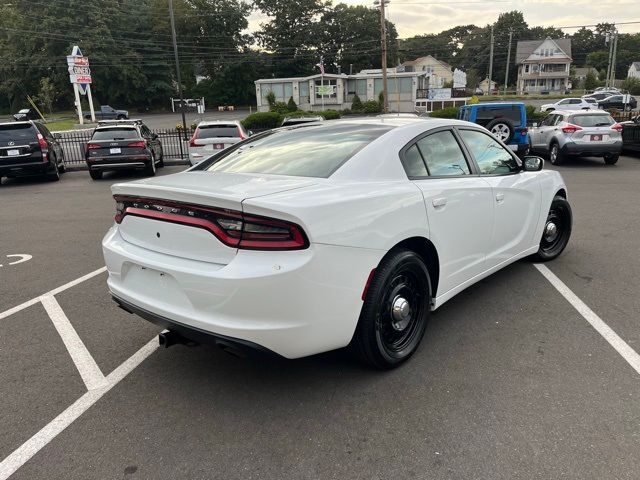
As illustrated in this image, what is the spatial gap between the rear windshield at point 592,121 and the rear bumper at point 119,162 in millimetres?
12083

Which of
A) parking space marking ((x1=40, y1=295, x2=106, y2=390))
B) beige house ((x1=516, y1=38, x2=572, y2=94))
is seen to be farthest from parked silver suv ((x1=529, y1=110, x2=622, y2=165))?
beige house ((x1=516, y1=38, x2=572, y2=94))

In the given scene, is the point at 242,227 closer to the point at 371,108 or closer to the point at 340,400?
the point at 340,400

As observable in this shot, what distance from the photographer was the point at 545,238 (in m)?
5.48

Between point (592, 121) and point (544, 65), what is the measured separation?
290ft

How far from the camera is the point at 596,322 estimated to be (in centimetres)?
397

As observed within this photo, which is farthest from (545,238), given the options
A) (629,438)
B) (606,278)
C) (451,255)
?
(629,438)


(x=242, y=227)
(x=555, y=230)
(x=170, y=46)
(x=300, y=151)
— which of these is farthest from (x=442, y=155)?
(x=170, y=46)

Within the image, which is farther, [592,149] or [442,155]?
[592,149]

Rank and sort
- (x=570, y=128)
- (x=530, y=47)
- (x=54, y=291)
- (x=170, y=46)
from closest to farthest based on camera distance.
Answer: (x=54, y=291) → (x=570, y=128) → (x=170, y=46) → (x=530, y=47)

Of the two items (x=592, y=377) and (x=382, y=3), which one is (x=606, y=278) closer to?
(x=592, y=377)

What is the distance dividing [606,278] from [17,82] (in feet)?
245

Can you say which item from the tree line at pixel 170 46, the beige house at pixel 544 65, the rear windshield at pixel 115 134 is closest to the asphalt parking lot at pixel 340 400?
the rear windshield at pixel 115 134

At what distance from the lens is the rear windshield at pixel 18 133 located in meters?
13.1

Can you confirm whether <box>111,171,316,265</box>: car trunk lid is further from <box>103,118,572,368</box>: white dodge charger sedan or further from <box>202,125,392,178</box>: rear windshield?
<box>202,125,392,178</box>: rear windshield
